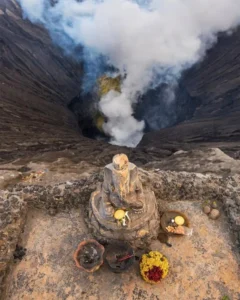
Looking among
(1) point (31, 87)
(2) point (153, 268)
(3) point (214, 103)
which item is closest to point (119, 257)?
(2) point (153, 268)

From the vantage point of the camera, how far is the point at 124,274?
7395mm

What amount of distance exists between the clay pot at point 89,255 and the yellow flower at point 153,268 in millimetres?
1175

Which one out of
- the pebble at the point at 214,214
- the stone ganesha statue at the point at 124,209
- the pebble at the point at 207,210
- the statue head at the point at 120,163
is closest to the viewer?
the statue head at the point at 120,163

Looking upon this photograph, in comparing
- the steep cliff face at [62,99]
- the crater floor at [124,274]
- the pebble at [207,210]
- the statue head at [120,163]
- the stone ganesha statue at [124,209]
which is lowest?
the crater floor at [124,274]

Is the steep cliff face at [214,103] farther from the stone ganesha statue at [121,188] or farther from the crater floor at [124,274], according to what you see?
the stone ganesha statue at [121,188]

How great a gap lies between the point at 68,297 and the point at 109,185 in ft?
10.3

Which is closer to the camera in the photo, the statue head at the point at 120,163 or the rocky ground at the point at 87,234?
the statue head at the point at 120,163

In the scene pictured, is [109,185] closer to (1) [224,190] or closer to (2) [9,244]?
(2) [9,244]

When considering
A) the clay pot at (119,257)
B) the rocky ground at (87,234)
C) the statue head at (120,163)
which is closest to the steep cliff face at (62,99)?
the rocky ground at (87,234)

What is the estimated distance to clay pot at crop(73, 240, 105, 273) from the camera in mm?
7191

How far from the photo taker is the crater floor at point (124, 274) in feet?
23.3

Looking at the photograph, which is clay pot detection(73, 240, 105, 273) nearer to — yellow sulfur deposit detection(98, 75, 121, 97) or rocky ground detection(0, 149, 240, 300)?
rocky ground detection(0, 149, 240, 300)

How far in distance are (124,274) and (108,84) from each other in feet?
78.3

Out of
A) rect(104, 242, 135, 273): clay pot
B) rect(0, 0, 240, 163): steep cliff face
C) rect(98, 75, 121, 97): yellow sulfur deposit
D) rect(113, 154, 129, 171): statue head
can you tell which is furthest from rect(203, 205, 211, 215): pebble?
rect(98, 75, 121, 97): yellow sulfur deposit
